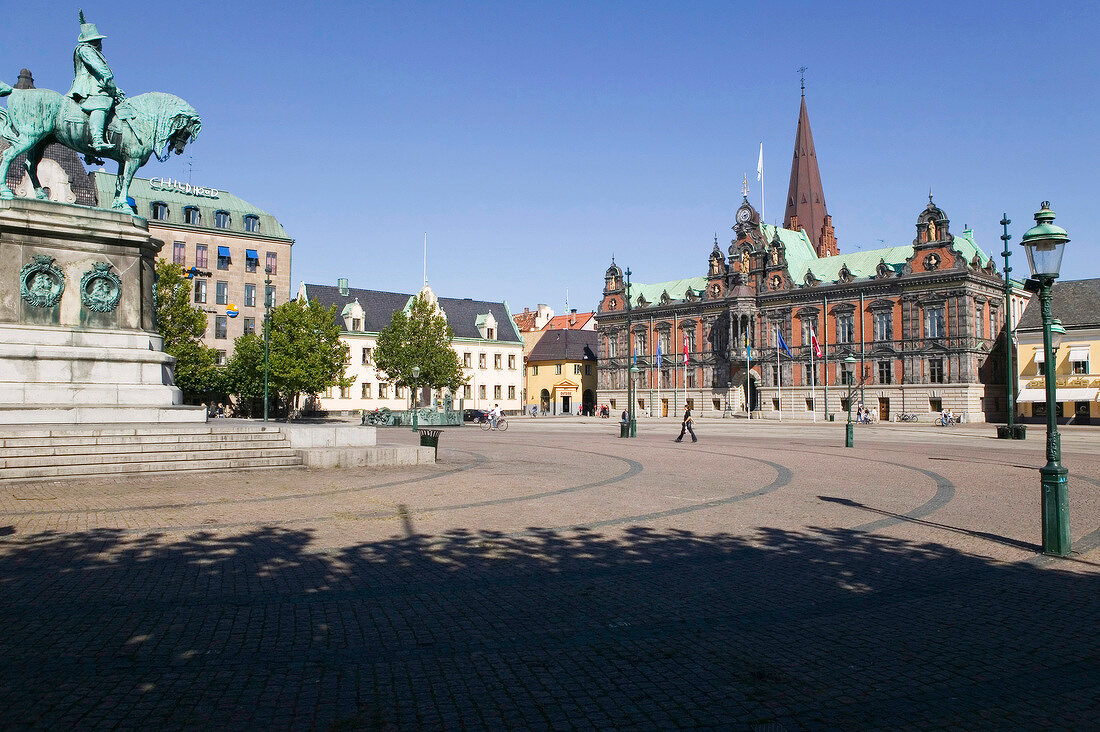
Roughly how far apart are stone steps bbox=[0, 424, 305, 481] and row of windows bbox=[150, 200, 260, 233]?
56049mm

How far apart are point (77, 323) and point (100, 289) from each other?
3.04ft

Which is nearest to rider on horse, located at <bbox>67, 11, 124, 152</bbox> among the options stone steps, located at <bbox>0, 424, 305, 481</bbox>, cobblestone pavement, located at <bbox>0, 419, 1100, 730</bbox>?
stone steps, located at <bbox>0, 424, 305, 481</bbox>

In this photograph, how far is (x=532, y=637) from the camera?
6.05 metres

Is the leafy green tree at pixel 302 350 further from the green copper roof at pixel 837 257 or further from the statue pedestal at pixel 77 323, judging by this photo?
the green copper roof at pixel 837 257

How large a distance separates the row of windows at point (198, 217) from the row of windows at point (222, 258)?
7.20 feet

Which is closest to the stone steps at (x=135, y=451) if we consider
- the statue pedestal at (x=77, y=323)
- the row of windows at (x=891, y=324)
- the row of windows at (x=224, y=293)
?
the statue pedestal at (x=77, y=323)

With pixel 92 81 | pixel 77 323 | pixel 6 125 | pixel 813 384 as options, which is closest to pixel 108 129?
pixel 92 81

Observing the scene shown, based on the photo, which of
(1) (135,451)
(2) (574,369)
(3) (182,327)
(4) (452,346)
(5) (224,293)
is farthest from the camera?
(2) (574,369)

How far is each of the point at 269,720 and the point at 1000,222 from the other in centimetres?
3917

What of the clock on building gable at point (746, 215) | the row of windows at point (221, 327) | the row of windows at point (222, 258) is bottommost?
the row of windows at point (221, 327)

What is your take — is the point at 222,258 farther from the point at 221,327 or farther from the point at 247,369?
the point at 247,369

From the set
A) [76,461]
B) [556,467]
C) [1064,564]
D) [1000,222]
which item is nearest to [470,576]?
[1064,564]

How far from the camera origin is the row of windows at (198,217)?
65550 millimetres

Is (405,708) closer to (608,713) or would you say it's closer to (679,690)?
(608,713)
